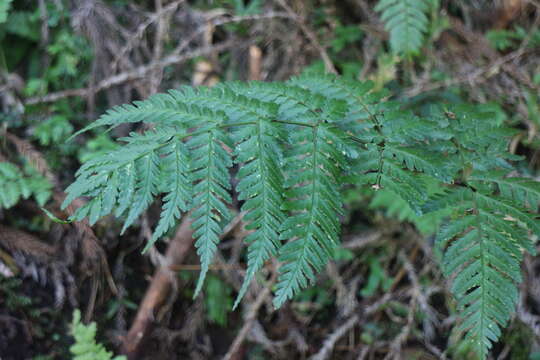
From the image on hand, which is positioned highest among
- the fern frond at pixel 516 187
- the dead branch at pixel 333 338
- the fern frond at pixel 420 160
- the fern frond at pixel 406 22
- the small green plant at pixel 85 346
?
the fern frond at pixel 406 22

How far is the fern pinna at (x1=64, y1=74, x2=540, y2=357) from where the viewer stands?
1677 mm

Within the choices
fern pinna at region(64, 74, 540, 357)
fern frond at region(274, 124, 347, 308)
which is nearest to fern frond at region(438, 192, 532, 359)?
fern pinna at region(64, 74, 540, 357)

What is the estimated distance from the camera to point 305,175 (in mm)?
1765

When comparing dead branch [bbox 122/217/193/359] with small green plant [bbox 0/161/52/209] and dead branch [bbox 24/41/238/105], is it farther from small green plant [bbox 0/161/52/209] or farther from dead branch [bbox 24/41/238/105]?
dead branch [bbox 24/41/238/105]

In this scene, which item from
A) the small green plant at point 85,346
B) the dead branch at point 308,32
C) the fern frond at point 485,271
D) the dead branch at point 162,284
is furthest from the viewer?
the dead branch at point 308,32

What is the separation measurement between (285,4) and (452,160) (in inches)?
77.3

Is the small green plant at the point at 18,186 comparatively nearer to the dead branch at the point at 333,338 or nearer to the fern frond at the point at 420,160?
the dead branch at the point at 333,338

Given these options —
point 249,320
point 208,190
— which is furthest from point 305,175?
point 249,320

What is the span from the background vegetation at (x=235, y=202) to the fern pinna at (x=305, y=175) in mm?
701

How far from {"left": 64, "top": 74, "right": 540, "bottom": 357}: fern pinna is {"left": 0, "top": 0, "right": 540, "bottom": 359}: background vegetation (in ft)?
2.30

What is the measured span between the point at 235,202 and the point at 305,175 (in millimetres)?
1467

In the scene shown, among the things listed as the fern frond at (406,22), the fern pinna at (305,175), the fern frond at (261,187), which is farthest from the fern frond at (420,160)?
the fern frond at (406,22)

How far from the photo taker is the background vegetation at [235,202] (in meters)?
2.78

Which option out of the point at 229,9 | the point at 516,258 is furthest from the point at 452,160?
the point at 229,9
